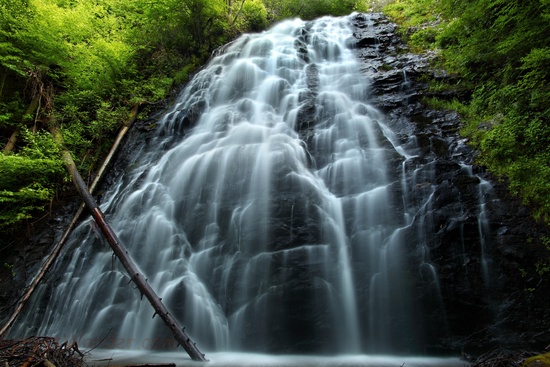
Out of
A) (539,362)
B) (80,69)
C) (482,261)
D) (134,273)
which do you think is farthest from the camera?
(80,69)

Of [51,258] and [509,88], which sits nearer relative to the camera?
[509,88]

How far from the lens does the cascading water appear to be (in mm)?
4441

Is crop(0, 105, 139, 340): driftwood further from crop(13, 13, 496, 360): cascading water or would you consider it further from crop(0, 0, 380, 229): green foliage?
crop(0, 0, 380, 229): green foliage

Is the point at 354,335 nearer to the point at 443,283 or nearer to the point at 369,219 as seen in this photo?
the point at 443,283

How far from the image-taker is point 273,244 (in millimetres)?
5102

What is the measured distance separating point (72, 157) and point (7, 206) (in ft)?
6.50

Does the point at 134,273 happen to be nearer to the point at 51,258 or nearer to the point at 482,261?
the point at 51,258

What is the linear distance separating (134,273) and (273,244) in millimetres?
2380

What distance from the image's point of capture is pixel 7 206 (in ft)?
23.3

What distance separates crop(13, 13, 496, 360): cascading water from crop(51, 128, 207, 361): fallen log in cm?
52

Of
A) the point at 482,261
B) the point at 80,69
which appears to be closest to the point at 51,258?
the point at 80,69

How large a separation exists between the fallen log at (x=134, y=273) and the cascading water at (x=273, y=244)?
1.70ft

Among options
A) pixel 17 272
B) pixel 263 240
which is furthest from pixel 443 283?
pixel 17 272

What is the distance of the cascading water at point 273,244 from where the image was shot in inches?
175
